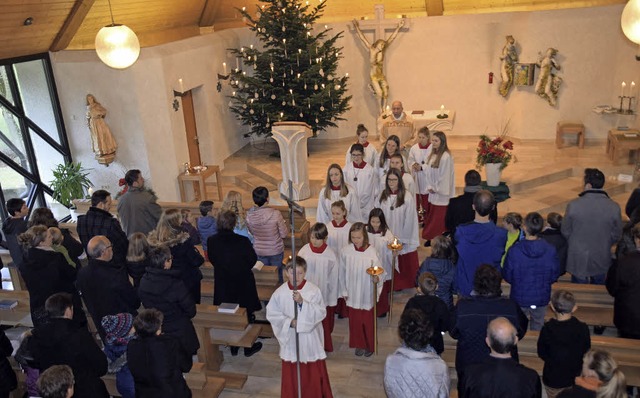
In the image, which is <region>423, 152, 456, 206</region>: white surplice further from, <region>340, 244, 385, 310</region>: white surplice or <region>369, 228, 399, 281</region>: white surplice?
<region>340, 244, 385, 310</region>: white surplice

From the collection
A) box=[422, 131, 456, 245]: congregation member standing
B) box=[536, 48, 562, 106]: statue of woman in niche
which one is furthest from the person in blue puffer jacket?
box=[536, 48, 562, 106]: statue of woman in niche

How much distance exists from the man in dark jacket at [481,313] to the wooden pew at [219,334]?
207 centimetres

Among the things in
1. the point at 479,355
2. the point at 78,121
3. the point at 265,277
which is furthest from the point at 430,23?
the point at 479,355

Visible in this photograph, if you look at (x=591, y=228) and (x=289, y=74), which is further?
(x=289, y=74)

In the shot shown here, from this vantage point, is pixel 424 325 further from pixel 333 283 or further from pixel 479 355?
pixel 333 283

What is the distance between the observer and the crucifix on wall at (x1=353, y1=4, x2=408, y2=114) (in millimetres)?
12500

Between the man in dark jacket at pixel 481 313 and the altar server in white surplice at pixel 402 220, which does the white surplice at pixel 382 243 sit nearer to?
the altar server in white surplice at pixel 402 220

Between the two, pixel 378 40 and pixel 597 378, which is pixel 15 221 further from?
pixel 378 40

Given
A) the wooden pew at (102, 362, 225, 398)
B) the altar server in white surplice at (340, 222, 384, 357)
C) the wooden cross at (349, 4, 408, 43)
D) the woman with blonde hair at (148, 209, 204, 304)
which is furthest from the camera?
the wooden cross at (349, 4, 408, 43)

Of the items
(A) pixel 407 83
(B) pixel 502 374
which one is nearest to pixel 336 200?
(B) pixel 502 374

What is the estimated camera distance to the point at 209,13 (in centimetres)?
1301

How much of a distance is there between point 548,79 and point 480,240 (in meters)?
7.31

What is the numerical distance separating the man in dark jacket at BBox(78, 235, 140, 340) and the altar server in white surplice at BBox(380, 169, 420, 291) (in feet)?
10.5

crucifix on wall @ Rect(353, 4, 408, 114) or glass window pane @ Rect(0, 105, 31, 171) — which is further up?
crucifix on wall @ Rect(353, 4, 408, 114)
